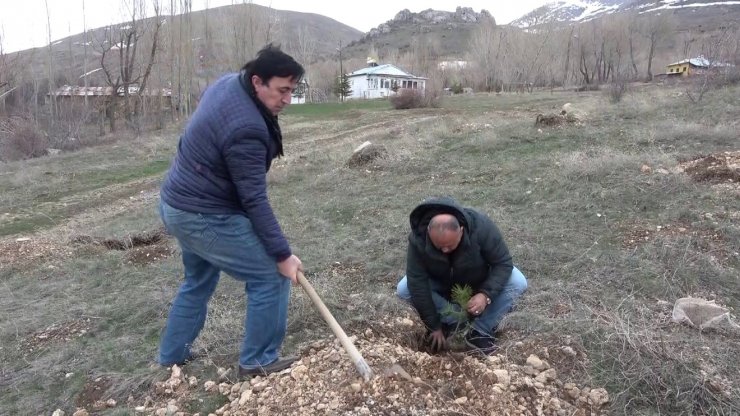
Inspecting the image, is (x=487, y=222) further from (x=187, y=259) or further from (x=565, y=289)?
(x=187, y=259)

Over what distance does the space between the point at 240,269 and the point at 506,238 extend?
2.89 meters

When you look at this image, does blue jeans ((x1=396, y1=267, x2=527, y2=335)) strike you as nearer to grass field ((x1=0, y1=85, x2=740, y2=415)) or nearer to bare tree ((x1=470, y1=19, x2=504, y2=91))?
grass field ((x1=0, y1=85, x2=740, y2=415))

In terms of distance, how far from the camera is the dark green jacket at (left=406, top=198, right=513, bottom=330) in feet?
9.16

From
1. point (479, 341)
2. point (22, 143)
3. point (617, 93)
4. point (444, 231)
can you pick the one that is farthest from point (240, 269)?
point (617, 93)

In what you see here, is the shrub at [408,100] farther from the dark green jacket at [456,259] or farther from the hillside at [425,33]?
the hillside at [425,33]

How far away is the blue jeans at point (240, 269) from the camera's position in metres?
2.28

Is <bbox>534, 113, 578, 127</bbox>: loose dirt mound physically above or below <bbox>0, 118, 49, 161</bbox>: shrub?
above

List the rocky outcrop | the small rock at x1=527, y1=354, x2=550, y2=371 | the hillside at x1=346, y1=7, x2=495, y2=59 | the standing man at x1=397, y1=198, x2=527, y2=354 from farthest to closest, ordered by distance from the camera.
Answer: the rocky outcrop
the hillside at x1=346, y1=7, x2=495, y2=59
the standing man at x1=397, y1=198, x2=527, y2=354
the small rock at x1=527, y1=354, x2=550, y2=371

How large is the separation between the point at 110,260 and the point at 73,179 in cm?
644

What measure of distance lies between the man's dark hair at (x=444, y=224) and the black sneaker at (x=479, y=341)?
0.70 metres

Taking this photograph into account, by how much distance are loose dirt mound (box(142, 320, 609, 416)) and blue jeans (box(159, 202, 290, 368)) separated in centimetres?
18

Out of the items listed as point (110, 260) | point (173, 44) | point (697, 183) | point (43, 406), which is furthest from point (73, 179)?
point (173, 44)

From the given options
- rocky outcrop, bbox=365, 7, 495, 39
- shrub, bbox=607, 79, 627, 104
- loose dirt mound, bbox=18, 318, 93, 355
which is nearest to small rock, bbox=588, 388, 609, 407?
loose dirt mound, bbox=18, 318, 93, 355

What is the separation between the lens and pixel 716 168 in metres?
5.61
